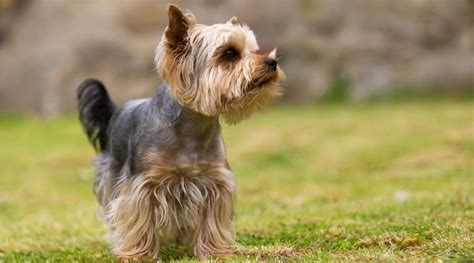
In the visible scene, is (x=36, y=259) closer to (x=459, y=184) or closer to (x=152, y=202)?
(x=152, y=202)

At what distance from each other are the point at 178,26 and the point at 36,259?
2.43 meters

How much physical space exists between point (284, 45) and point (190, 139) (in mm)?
17813

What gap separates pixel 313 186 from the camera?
12547 mm

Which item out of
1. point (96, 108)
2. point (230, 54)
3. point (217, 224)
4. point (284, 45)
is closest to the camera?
point (230, 54)

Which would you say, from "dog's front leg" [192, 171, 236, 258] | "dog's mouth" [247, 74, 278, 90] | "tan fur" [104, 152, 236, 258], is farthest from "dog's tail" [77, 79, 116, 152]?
"dog's mouth" [247, 74, 278, 90]

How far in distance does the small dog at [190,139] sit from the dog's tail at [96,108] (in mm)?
1501

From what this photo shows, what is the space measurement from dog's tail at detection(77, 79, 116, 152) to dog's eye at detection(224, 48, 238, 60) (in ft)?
7.72

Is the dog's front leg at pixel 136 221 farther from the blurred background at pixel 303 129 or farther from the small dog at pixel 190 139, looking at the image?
the blurred background at pixel 303 129

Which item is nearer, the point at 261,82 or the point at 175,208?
the point at 261,82

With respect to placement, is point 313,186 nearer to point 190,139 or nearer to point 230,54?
point 190,139

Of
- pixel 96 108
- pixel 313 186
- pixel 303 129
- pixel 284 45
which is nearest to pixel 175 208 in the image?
pixel 96 108

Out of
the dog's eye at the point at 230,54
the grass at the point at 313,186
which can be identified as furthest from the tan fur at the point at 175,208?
the dog's eye at the point at 230,54

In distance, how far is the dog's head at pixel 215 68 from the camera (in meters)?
6.18

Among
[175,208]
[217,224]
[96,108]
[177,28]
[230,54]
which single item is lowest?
[217,224]
